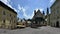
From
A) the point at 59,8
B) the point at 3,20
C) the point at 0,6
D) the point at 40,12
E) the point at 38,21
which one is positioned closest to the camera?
the point at 0,6

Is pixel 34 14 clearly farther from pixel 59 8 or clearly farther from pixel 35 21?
pixel 59 8

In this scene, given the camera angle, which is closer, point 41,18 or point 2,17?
point 2,17

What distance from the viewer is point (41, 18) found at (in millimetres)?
105938

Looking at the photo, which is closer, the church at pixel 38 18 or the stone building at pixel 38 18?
the stone building at pixel 38 18

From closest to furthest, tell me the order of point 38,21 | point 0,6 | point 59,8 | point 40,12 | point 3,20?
point 0,6 < point 3,20 < point 59,8 < point 38,21 < point 40,12

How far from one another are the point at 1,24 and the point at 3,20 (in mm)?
2472

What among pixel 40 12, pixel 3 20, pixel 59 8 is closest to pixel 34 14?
pixel 40 12

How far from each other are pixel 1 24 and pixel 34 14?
68056 mm

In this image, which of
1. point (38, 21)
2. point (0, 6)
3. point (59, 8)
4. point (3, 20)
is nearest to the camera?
point (0, 6)

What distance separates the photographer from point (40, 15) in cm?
10862

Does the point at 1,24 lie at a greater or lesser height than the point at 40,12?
lesser

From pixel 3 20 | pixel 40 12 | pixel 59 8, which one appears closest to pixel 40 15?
pixel 40 12

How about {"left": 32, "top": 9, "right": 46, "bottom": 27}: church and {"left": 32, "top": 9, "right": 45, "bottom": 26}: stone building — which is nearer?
{"left": 32, "top": 9, "right": 45, "bottom": 26}: stone building

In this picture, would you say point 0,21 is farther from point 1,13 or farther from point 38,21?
point 38,21
